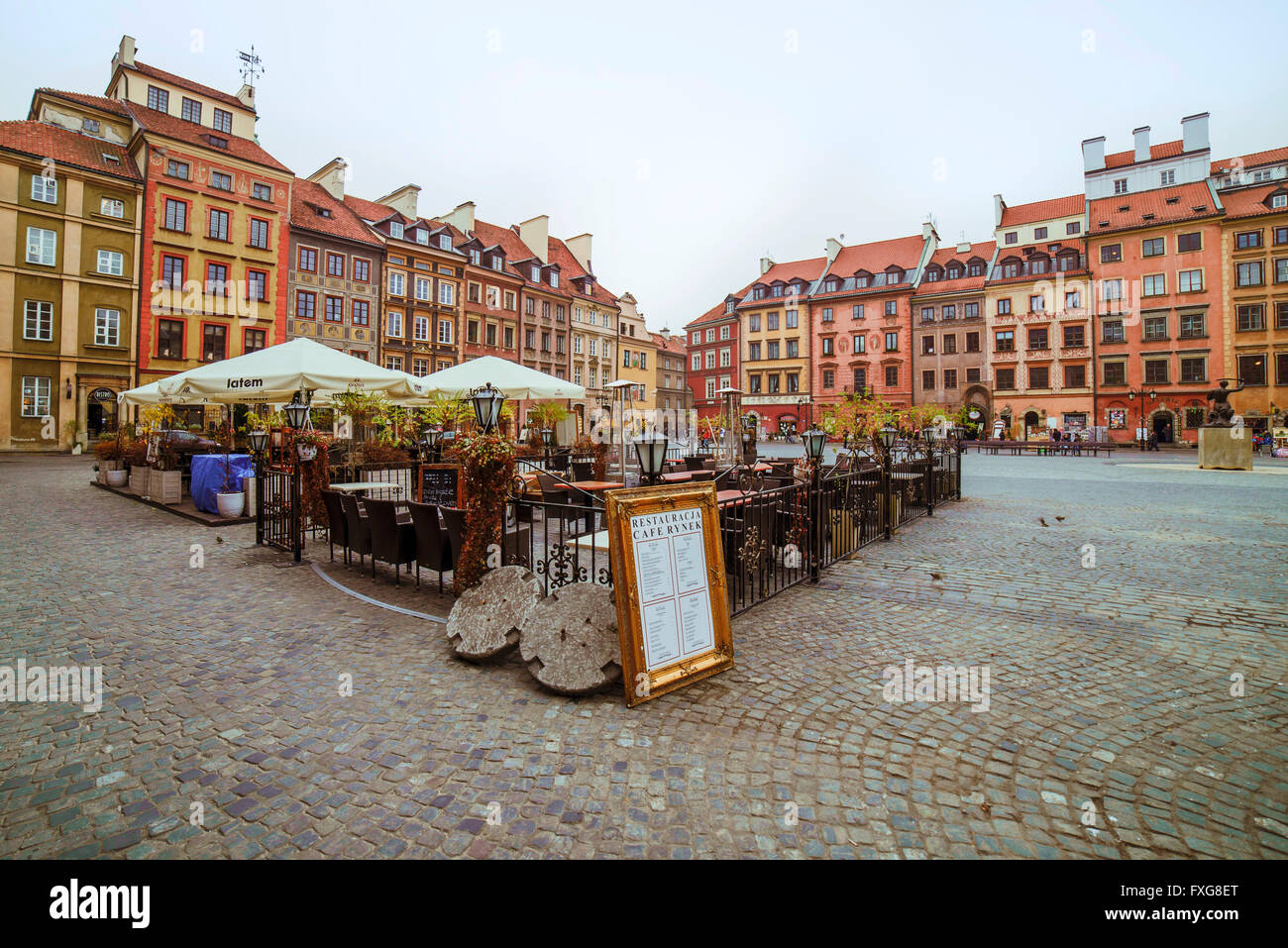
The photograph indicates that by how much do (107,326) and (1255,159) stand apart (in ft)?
248

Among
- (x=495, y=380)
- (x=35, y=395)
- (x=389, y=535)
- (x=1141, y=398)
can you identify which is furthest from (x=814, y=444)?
(x=1141, y=398)

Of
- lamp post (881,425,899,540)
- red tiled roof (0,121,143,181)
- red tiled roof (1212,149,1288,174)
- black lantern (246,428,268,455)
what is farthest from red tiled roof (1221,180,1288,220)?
red tiled roof (0,121,143,181)

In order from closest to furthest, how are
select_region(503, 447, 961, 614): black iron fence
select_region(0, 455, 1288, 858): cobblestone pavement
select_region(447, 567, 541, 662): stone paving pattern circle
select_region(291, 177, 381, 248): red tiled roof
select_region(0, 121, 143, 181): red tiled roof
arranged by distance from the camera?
select_region(0, 455, 1288, 858): cobblestone pavement → select_region(447, 567, 541, 662): stone paving pattern circle → select_region(503, 447, 961, 614): black iron fence → select_region(0, 121, 143, 181): red tiled roof → select_region(291, 177, 381, 248): red tiled roof

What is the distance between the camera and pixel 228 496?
10.8 m

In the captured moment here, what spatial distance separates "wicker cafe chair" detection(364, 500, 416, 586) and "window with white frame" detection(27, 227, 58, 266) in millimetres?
33251

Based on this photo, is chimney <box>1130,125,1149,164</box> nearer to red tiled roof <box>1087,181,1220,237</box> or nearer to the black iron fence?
red tiled roof <box>1087,181,1220,237</box>

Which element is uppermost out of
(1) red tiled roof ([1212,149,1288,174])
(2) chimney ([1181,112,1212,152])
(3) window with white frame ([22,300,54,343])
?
(2) chimney ([1181,112,1212,152])

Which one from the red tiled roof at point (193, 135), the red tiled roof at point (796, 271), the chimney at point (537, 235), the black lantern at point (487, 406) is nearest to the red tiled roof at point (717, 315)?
the red tiled roof at point (796, 271)

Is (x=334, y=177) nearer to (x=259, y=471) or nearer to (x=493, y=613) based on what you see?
(x=259, y=471)

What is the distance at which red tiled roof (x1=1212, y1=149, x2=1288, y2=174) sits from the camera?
42.8 meters

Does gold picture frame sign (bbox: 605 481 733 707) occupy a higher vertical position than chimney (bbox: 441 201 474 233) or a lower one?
lower

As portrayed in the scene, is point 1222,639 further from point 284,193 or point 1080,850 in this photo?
point 284,193

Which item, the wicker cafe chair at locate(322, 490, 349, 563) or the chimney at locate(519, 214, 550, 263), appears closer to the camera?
the wicker cafe chair at locate(322, 490, 349, 563)
